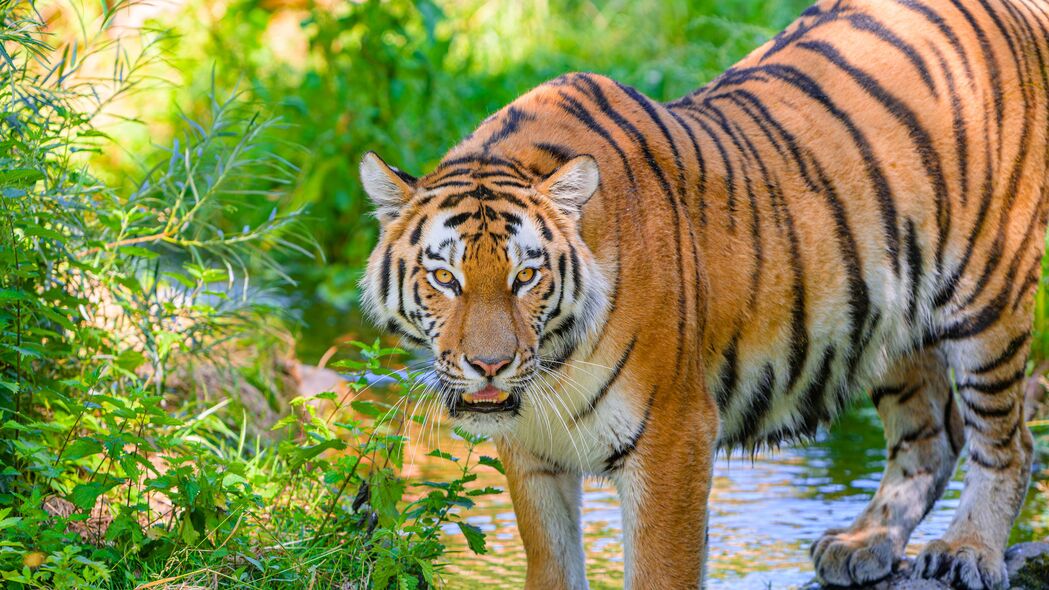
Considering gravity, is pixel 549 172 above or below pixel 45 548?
above

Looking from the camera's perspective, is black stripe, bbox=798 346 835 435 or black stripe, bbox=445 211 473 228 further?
black stripe, bbox=798 346 835 435

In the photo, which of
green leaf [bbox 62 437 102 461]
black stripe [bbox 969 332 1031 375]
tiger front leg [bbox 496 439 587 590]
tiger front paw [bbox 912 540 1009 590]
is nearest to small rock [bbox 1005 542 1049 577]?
tiger front paw [bbox 912 540 1009 590]

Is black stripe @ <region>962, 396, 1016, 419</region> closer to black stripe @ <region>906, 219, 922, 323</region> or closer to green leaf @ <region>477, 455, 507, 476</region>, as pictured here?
black stripe @ <region>906, 219, 922, 323</region>

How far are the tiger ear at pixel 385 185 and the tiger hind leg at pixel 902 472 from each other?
181cm

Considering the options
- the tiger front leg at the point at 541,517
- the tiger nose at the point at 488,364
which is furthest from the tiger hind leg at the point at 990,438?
the tiger nose at the point at 488,364

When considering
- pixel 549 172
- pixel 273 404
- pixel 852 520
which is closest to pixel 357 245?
pixel 273 404

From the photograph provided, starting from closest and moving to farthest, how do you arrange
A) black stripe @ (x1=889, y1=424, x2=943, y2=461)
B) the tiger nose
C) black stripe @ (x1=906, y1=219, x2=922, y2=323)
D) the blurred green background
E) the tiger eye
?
1. the tiger nose
2. the tiger eye
3. black stripe @ (x1=906, y1=219, x2=922, y2=323)
4. black stripe @ (x1=889, y1=424, x2=943, y2=461)
5. the blurred green background

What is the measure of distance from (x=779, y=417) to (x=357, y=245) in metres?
4.87

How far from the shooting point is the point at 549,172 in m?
3.49

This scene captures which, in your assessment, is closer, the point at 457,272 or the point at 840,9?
the point at 457,272

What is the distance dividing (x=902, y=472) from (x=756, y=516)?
593mm

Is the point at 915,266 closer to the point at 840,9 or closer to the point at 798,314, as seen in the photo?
the point at 798,314

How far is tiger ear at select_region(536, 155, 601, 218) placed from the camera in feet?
10.8

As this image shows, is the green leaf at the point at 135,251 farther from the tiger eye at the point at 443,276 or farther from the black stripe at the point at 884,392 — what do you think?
the black stripe at the point at 884,392
